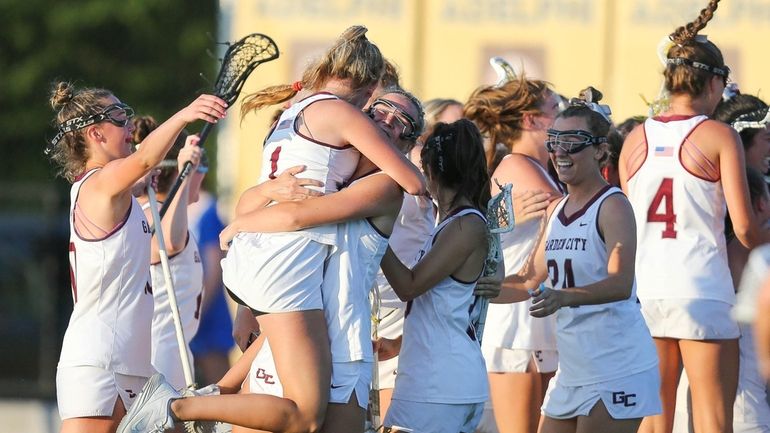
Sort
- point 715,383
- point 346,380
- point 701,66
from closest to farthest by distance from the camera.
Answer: point 346,380
point 715,383
point 701,66

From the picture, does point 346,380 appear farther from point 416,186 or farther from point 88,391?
point 88,391

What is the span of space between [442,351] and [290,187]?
88 cm

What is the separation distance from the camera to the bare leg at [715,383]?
6.17 meters

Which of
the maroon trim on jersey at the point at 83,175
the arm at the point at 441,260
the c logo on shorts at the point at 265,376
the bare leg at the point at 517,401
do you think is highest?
the maroon trim on jersey at the point at 83,175

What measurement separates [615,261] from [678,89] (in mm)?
1315

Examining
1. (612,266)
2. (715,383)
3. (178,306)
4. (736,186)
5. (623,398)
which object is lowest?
(715,383)

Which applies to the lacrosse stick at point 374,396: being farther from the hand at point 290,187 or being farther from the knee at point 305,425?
the hand at point 290,187

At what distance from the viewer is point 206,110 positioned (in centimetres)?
526

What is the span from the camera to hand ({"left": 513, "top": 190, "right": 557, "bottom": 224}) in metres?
6.25

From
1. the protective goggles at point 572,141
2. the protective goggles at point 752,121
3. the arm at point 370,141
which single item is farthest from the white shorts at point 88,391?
the protective goggles at point 752,121

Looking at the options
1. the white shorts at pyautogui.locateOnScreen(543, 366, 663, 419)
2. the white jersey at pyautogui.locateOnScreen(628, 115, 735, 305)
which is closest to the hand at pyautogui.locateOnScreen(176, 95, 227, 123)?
the white shorts at pyautogui.locateOnScreen(543, 366, 663, 419)

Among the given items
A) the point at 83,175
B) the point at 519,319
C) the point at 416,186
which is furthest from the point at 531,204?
the point at 83,175

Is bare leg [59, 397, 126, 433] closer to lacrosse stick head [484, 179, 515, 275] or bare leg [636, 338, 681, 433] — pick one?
lacrosse stick head [484, 179, 515, 275]

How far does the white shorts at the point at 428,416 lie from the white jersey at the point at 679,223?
1535mm
